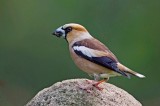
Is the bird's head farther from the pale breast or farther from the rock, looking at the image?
the rock

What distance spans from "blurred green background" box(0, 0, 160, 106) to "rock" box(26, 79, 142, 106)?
302 inches

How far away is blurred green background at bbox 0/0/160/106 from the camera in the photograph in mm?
16141

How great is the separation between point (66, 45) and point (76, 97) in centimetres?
954

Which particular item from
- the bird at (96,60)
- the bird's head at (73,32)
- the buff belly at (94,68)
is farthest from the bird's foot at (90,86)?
the bird's head at (73,32)

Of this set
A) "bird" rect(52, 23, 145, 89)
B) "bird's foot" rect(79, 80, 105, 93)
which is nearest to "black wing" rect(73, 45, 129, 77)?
"bird" rect(52, 23, 145, 89)

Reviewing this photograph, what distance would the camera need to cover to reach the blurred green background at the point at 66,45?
16141 millimetres

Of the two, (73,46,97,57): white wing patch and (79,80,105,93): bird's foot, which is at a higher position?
(73,46,97,57): white wing patch

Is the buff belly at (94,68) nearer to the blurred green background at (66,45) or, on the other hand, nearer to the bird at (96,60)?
the bird at (96,60)

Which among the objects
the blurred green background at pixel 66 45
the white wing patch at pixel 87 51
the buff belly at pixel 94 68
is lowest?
the blurred green background at pixel 66 45

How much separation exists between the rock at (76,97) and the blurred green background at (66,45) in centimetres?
768

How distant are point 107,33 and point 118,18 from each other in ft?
2.70

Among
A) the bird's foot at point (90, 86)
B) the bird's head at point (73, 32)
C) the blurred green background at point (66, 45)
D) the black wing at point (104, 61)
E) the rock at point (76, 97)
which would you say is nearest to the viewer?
the rock at point (76, 97)

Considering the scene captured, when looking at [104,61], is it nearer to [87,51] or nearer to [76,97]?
[87,51]

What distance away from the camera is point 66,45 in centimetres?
1706
